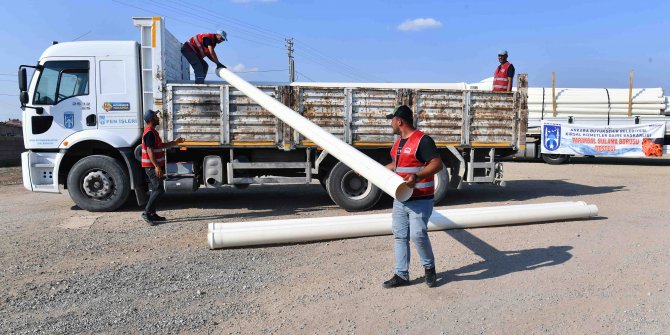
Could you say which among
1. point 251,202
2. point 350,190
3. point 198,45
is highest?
point 198,45

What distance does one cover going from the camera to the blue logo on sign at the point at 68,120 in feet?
25.0

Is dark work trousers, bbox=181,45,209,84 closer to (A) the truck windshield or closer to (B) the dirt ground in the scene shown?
(A) the truck windshield

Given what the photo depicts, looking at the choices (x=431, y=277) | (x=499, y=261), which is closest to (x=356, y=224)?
(x=499, y=261)

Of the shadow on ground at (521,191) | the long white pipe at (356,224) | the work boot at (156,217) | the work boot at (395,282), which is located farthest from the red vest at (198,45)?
the work boot at (395,282)

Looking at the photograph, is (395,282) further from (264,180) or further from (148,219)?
(148,219)

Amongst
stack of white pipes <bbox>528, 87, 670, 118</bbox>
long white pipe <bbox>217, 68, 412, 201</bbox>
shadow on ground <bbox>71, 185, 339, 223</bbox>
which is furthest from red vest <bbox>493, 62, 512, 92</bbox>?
stack of white pipes <bbox>528, 87, 670, 118</bbox>

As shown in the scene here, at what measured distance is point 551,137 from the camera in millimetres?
17391

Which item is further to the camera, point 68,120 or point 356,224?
point 68,120

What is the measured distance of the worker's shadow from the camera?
15.0 feet

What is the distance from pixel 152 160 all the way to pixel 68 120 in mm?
2044

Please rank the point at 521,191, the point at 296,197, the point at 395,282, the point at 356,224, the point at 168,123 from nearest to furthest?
the point at 395,282 < the point at 356,224 < the point at 168,123 < the point at 296,197 < the point at 521,191

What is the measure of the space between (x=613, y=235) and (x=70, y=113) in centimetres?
822

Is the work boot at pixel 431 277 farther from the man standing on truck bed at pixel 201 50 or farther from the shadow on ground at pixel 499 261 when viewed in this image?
the man standing on truck bed at pixel 201 50

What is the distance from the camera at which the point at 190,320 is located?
11.8 ft
